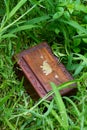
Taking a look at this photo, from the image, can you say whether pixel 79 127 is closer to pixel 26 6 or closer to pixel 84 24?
pixel 84 24

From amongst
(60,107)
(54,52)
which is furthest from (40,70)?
(60,107)

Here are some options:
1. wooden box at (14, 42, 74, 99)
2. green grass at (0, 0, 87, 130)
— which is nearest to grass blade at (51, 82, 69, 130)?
green grass at (0, 0, 87, 130)

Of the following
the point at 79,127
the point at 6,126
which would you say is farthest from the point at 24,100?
the point at 79,127

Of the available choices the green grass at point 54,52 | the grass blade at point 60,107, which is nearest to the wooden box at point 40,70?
the green grass at point 54,52

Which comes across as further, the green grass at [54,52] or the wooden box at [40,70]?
the wooden box at [40,70]

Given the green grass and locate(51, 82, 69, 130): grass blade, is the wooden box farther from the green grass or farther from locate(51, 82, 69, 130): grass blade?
locate(51, 82, 69, 130): grass blade

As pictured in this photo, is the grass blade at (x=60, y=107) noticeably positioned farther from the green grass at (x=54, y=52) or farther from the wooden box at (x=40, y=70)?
the wooden box at (x=40, y=70)

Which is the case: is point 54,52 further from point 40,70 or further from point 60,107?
point 60,107
